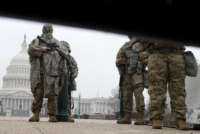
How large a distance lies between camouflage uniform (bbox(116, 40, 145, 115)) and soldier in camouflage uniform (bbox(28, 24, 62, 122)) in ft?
3.96

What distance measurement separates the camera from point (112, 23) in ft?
3.53

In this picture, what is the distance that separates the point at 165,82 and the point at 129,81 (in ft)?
5.92

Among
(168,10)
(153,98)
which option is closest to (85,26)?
(168,10)

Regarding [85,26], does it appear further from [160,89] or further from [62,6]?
[160,89]

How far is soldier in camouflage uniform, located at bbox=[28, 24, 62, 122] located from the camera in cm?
595

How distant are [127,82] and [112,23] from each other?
534 cm

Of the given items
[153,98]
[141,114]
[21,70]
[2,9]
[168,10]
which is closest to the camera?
[2,9]

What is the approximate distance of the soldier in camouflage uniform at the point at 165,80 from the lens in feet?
14.6

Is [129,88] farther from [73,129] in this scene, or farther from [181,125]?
[73,129]

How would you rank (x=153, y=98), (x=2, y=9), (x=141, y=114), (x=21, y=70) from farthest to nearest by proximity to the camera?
(x=21, y=70) → (x=141, y=114) → (x=153, y=98) → (x=2, y=9)

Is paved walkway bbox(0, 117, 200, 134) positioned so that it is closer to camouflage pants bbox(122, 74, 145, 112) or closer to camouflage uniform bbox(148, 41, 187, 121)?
camouflage uniform bbox(148, 41, 187, 121)

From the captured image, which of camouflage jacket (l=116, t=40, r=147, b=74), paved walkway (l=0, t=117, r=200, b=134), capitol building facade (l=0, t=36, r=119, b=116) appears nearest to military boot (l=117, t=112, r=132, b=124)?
camouflage jacket (l=116, t=40, r=147, b=74)

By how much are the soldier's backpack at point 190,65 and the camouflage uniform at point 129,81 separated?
1.51 m

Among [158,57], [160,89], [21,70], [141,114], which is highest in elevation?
[21,70]
